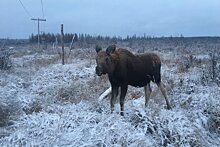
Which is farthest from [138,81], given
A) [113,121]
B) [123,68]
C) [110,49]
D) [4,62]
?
[4,62]

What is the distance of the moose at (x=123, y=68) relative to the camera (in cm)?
916

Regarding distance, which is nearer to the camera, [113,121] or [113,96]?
[113,121]

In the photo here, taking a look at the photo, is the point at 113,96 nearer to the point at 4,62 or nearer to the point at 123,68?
the point at 123,68

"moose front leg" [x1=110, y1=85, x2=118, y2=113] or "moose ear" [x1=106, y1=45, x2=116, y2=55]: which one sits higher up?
"moose ear" [x1=106, y1=45, x2=116, y2=55]

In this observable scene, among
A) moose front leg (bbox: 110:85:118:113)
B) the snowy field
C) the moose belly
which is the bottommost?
the snowy field

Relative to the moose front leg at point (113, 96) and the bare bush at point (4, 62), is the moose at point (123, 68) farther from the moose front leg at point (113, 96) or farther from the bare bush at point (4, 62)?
the bare bush at point (4, 62)

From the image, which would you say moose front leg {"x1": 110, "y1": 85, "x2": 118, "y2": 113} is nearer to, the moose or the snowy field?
the moose

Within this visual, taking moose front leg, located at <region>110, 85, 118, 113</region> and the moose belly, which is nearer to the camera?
moose front leg, located at <region>110, 85, 118, 113</region>

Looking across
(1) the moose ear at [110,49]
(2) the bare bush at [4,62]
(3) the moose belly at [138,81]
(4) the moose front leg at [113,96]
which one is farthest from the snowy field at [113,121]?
(2) the bare bush at [4,62]

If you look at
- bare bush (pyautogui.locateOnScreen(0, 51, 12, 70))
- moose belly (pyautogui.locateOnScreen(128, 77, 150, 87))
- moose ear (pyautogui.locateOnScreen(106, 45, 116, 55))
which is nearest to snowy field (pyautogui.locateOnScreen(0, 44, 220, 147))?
moose belly (pyautogui.locateOnScreen(128, 77, 150, 87))

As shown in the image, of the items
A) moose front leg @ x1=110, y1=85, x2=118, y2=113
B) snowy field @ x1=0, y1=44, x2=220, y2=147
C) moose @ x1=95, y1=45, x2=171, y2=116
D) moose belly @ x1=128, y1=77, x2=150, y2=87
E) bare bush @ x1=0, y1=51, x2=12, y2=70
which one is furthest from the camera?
bare bush @ x1=0, y1=51, x2=12, y2=70

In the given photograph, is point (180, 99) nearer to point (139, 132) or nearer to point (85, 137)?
point (139, 132)

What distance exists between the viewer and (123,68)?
9.51 m

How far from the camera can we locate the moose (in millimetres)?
9164
